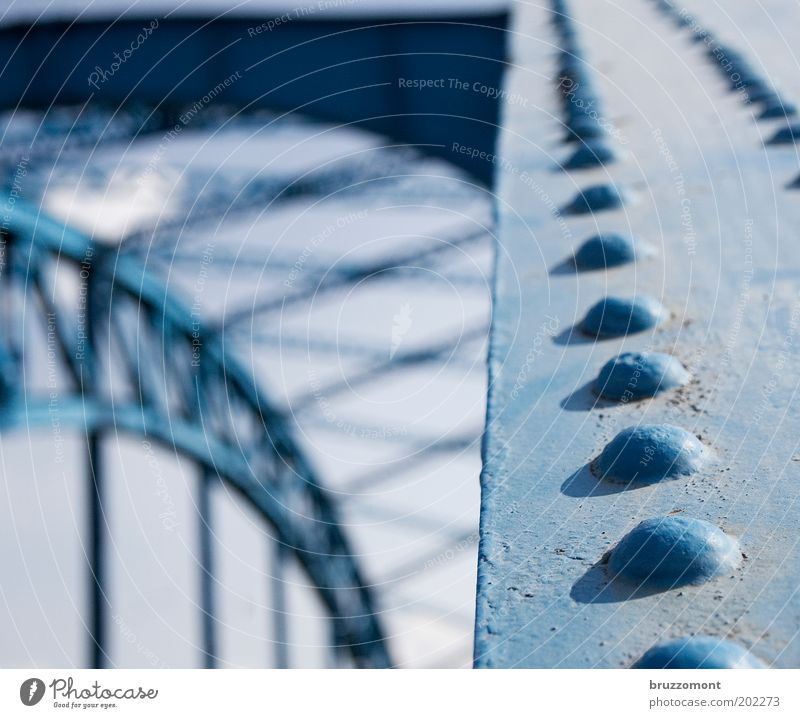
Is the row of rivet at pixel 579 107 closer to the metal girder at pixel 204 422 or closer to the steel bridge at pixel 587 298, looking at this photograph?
the steel bridge at pixel 587 298

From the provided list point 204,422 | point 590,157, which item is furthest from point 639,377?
point 204,422

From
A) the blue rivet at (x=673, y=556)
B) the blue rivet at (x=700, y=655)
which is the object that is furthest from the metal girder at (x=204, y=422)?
the blue rivet at (x=700, y=655)

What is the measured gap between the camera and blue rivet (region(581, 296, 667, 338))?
2.36m

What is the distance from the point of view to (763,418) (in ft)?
6.19

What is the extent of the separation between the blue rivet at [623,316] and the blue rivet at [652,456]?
59cm

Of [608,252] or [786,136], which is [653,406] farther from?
[786,136]

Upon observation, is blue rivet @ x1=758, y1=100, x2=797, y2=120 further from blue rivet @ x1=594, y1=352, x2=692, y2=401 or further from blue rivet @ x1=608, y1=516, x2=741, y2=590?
blue rivet @ x1=608, y1=516, x2=741, y2=590

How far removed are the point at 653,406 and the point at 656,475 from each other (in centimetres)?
28

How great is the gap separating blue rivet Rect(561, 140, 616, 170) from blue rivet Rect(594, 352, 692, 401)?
1670 mm

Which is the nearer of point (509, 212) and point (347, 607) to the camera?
point (509, 212)

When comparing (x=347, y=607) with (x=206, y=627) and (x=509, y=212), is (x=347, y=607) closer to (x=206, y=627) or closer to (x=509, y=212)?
(x=206, y=627)

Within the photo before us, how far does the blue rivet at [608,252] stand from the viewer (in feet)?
9.00
